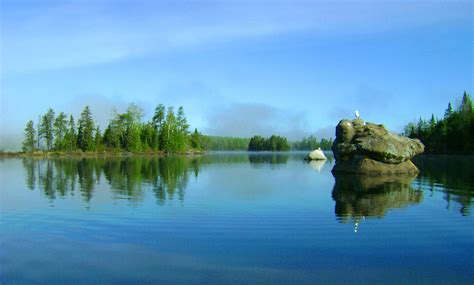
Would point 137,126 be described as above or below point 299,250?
above

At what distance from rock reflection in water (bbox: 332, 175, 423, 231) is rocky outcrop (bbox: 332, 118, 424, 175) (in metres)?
6.10

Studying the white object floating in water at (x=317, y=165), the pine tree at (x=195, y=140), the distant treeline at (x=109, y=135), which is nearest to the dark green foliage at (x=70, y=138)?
the distant treeline at (x=109, y=135)

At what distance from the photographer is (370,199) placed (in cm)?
1631

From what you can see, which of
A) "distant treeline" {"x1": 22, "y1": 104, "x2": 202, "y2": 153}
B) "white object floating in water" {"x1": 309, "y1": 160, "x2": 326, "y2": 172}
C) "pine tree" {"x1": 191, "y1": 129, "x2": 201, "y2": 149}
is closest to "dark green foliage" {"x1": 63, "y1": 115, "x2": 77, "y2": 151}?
A: "distant treeline" {"x1": 22, "y1": 104, "x2": 202, "y2": 153}

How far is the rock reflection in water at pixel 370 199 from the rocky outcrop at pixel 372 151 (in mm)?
6100

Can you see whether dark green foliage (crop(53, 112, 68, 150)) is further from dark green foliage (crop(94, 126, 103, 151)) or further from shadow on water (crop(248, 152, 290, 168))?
shadow on water (crop(248, 152, 290, 168))

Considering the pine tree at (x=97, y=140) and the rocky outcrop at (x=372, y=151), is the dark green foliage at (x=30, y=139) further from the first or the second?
the rocky outcrop at (x=372, y=151)

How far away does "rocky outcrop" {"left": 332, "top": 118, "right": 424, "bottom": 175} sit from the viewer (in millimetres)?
28438

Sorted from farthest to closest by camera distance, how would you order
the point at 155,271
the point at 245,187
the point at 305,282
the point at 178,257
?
the point at 245,187 < the point at 178,257 < the point at 155,271 < the point at 305,282

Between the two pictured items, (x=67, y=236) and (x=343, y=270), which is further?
(x=67, y=236)

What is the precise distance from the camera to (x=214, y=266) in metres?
7.64

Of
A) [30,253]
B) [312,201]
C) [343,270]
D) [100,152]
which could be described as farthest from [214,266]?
[100,152]

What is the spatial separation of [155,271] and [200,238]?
2.55 metres

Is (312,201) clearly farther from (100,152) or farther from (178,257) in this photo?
(100,152)
